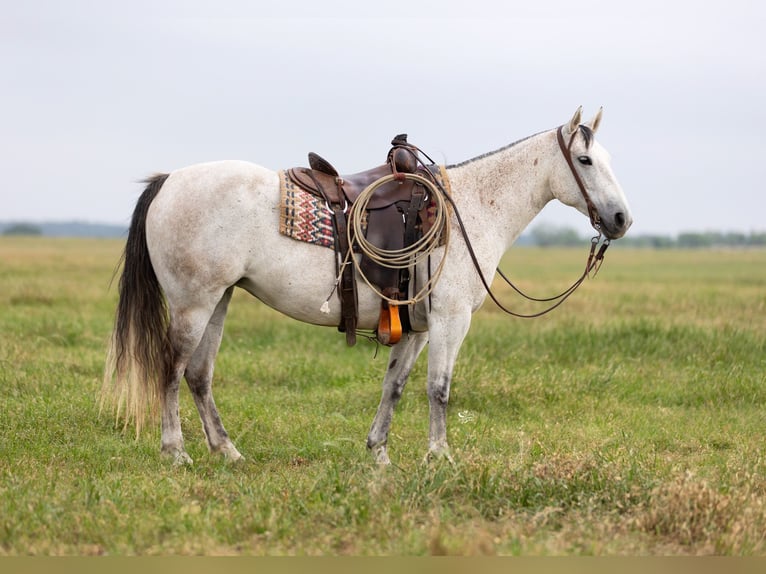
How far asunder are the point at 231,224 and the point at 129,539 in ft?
7.99

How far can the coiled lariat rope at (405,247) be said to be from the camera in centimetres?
604

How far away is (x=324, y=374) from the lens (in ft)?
32.1

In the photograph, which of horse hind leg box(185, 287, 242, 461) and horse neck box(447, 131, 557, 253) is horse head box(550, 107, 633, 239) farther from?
horse hind leg box(185, 287, 242, 461)

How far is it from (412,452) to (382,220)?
1.93m

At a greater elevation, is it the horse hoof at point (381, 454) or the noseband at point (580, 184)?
the noseband at point (580, 184)

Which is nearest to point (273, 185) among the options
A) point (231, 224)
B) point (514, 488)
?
point (231, 224)

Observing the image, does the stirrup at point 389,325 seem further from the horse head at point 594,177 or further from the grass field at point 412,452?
the horse head at point 594,177

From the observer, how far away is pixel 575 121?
240 inches

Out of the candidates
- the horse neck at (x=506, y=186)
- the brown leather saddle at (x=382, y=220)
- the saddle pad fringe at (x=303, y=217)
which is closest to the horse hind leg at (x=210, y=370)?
the saddle pad fringe at (x=303, y=217)

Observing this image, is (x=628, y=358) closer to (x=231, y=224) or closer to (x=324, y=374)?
(x=324, y=374)

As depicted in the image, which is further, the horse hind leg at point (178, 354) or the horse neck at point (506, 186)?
the horse neck at point (506, 186)

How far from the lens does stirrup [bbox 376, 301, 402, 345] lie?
614 cm

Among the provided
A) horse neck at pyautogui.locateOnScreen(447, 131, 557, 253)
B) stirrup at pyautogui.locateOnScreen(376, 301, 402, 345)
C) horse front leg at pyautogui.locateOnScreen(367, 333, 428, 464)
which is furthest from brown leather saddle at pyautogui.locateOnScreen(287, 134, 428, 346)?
horse neck at pyautogui.locateOnScreen(447, 131, 557, 253)

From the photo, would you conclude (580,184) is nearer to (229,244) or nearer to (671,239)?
Result: (229,244)
